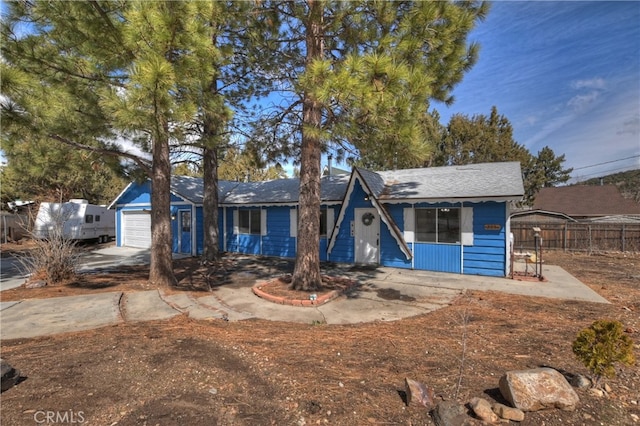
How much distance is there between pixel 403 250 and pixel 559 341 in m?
6.45

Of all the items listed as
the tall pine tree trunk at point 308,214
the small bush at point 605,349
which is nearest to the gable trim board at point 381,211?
the tall pine tree trunk at point 308,214

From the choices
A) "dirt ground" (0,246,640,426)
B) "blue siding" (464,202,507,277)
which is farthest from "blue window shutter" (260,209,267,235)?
"dirt ground" (0,246,640,426)

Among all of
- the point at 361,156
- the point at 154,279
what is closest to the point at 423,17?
the point at 361,156

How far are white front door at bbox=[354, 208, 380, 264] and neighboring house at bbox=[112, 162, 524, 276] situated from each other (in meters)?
0.04

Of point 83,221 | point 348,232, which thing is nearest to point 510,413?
point 348,232

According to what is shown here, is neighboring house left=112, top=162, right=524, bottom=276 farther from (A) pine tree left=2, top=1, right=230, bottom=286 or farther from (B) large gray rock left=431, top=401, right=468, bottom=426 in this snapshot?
(B) large gray rock left=431, top=401, right=468, bottom=426

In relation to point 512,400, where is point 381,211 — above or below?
above

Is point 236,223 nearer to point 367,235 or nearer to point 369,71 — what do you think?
point 367,235

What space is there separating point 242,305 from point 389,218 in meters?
6.04

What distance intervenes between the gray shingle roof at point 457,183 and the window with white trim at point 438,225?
634 millimetres

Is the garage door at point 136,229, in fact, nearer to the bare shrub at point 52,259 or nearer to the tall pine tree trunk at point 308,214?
the bare shrub at point 52,259

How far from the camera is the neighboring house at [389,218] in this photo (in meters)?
9.80

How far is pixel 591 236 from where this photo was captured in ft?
50.0

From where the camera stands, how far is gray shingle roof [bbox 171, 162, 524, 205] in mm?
9930
